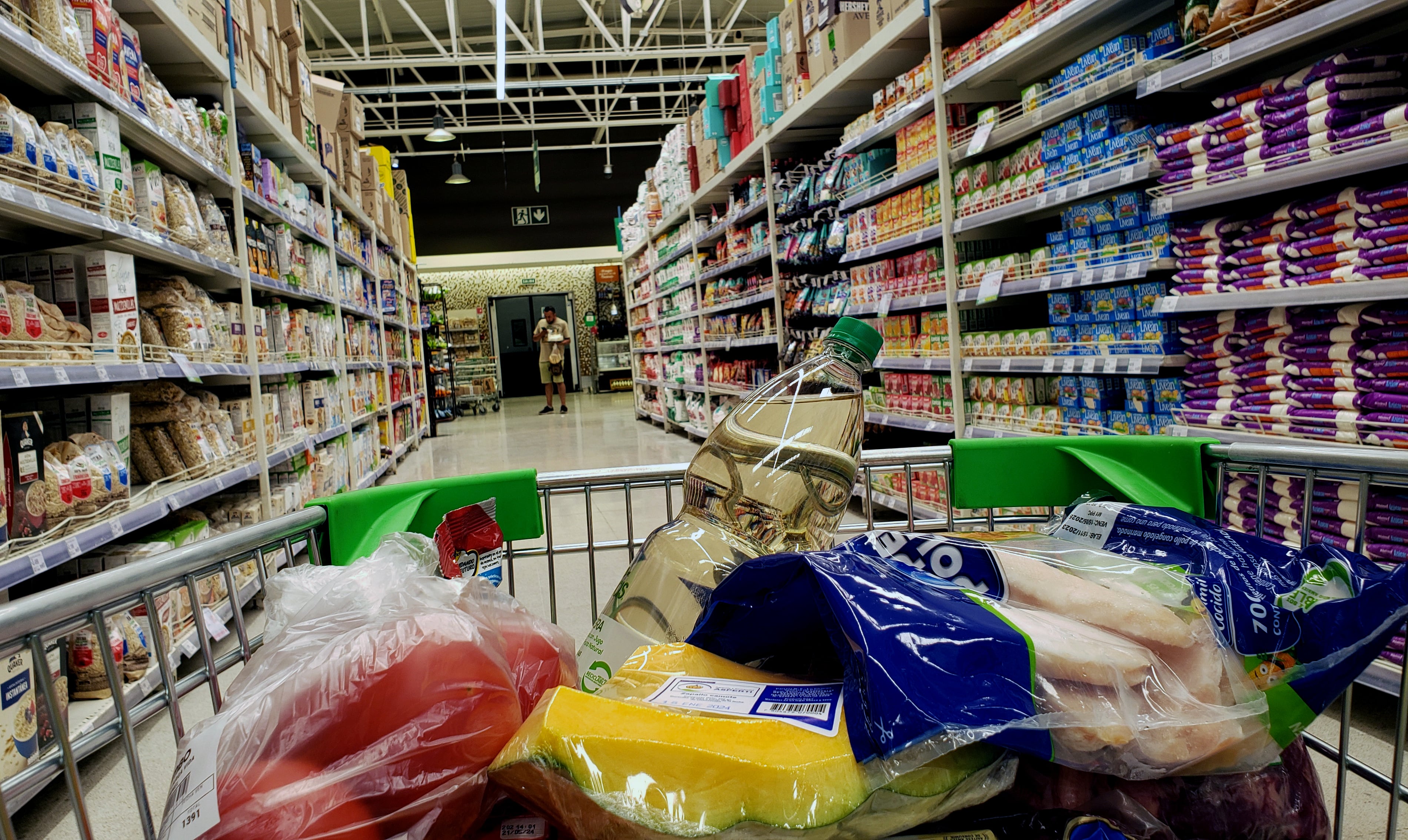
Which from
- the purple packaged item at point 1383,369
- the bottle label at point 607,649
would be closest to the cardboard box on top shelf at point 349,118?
the purple packaged item at point 1383,369

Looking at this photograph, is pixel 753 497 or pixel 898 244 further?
pixel 898 244

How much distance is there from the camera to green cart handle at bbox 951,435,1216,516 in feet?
3.40

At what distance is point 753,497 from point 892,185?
333cm

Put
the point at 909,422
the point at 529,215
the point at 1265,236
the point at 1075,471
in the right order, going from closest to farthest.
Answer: the point at 1075,471 < the point at 1265,236 < the point at 909,422 < the point at 529,215

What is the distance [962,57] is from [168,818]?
3.65 metres

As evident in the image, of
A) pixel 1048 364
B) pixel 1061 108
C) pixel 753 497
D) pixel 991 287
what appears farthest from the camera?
pixel 991 287

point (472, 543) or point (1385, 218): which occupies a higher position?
point (1385, 218)

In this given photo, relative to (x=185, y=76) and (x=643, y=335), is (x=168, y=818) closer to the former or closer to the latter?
(x=185, y=76)

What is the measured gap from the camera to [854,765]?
49 centimetres

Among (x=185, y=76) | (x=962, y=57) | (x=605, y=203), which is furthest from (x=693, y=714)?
(x=605, y=203)

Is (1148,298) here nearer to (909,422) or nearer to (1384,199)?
(1384,199)

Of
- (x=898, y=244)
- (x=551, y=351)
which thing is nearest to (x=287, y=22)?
(x=898, y=244)

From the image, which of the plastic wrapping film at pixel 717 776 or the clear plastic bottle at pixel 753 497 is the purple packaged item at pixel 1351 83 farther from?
the plastic wrapping film at pixel 717 776

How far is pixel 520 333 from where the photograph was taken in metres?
20.2
